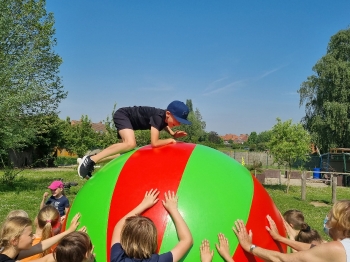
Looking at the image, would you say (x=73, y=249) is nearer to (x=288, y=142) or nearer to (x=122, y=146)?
(x=122, y=146)

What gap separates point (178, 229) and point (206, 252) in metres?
0.27

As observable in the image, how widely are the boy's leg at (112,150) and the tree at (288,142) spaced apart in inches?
693

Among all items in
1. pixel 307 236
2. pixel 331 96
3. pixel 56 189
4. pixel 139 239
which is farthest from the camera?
pixel 331 96

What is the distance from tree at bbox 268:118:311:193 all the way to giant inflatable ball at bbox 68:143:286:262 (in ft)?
58.4

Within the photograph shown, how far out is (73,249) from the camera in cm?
273

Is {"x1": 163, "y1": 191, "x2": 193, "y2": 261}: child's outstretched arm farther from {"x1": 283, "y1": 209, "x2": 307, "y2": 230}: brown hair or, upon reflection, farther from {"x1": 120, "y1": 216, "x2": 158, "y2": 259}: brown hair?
{"x1": 283, "y1": 209, "x2": 307, "y2": 230}: brown hair

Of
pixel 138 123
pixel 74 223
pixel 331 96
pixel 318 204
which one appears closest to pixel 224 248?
pixel 74 223

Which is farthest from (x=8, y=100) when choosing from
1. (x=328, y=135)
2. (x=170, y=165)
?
(x=328, y=135)

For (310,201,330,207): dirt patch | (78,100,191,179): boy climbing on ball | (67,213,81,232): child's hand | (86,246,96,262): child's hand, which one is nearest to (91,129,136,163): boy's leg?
(78,100,191,179): boy climbing on ball

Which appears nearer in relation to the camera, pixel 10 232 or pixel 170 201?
pixel 170 201

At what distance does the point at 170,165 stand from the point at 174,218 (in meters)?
0.55

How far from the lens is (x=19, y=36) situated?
63.6 feet

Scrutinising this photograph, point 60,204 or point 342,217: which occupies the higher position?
point 342,217

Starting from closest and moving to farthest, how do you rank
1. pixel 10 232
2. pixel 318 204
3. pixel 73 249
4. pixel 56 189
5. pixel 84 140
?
pixel 73 249, pixel 10 232, pixel 56 189, pixel 318 204, pixel 84 140
